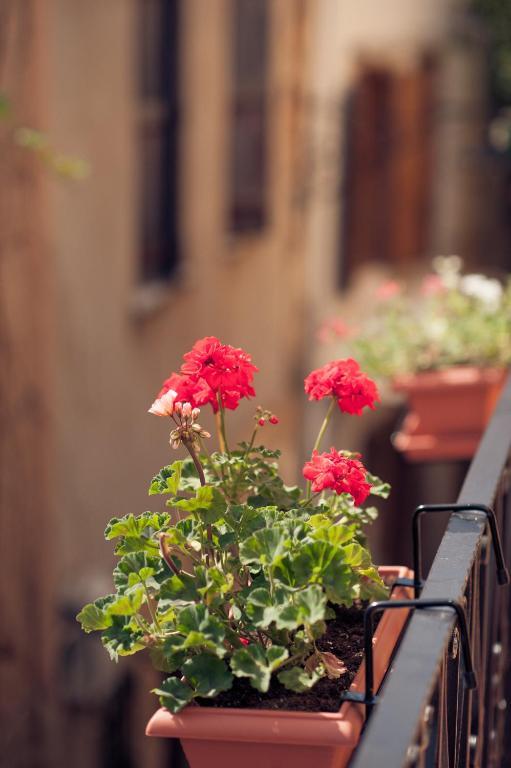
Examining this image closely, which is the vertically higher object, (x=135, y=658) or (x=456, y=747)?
(x=456, y=747)

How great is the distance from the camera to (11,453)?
6.07m

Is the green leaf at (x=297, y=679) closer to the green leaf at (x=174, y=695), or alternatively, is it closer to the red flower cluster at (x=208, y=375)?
the green leaf at (x=174, y=695)

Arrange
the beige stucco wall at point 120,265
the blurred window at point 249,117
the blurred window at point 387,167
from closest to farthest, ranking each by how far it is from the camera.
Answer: the beige stucco wall at point 120,265
the blurred window at point 249,117
the blurred window at point 387,167

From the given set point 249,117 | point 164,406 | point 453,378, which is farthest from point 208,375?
point 249,117

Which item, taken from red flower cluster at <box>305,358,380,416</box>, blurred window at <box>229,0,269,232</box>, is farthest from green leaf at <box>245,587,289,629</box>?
blurred window at <box>229,0,269,232</box>

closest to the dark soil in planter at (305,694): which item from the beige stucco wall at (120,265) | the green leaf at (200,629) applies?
the green leaf at (200,629)

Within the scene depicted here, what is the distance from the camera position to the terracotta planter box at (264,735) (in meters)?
1.75

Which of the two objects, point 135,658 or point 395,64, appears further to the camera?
point 395,64

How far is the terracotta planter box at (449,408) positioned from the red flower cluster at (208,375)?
6.45 ft

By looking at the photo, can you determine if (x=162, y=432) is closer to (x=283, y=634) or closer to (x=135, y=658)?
(x=135, y=658)

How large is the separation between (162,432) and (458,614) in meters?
6.30

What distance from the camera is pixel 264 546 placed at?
1.84m

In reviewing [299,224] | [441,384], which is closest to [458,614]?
[441,384]

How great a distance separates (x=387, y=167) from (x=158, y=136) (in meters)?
4.47
